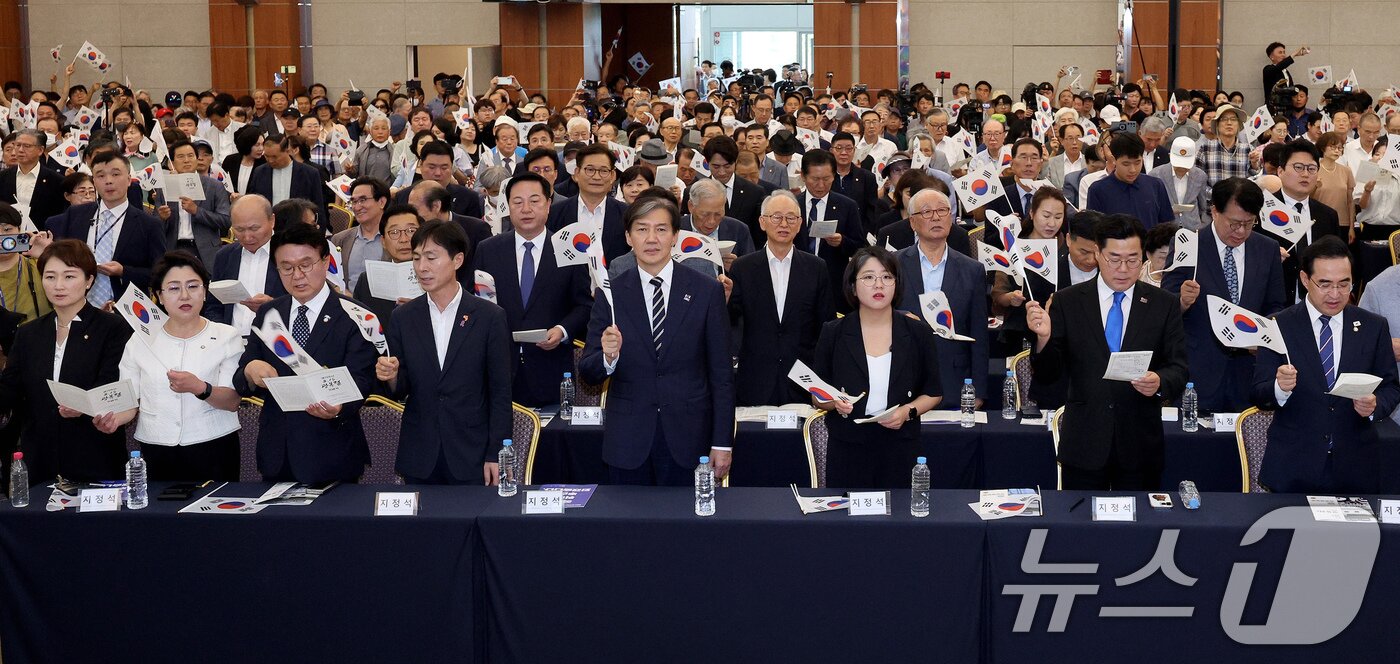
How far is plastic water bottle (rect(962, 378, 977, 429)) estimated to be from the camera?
5.32 meters

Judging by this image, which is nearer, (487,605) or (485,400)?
(487,605)

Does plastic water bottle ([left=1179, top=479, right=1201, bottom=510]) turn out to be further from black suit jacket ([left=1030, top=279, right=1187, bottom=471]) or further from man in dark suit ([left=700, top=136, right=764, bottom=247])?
man in dark suit ([left=700, top=136, right=764, bottom=247])

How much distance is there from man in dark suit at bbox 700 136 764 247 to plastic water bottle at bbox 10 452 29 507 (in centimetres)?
464

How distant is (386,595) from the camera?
402cm

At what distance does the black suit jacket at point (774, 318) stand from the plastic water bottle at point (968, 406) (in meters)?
0.73

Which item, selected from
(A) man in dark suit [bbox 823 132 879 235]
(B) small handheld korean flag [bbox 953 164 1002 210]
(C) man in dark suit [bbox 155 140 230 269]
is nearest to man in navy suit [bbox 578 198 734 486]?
(B) small handheld korean flag [bbox 953 164 1002 210]

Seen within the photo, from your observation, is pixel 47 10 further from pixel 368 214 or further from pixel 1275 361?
pixel 1275 361

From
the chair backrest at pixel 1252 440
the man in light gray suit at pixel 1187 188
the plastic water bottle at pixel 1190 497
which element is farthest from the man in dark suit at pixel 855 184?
the plastic water bottle at pixel 1190 497

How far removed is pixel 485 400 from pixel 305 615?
977 mm

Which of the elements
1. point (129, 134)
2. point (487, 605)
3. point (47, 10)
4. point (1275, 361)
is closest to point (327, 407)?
point (487, 605)

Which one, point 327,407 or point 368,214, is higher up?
point 368,214

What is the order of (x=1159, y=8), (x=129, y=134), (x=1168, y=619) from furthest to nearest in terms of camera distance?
1. (x=1159, y=8)
2. (x=129, y=134)
3. (x=1168, y=619)

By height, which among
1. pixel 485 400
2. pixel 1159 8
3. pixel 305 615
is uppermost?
pixel 1159 8

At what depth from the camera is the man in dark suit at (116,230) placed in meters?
6.96
